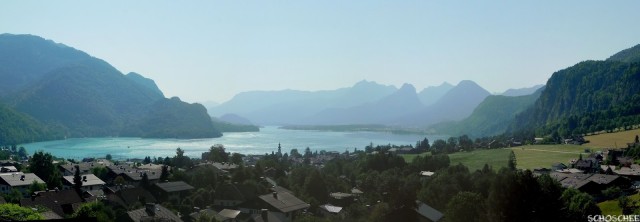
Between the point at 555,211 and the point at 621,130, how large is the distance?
70406 mm

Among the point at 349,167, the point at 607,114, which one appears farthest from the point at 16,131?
the point at 607,114

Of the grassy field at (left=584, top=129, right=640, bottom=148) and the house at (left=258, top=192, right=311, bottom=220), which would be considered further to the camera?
the grassy field at (left=584, top=129, right=640, bottom=148)

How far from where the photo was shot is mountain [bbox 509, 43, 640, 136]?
94125 millimetres

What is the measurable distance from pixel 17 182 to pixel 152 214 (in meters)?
17.7

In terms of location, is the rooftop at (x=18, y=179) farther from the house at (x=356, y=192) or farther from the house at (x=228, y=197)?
the house at (x=356, y=192)

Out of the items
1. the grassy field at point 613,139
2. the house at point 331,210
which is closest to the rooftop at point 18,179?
the house at point 331,210

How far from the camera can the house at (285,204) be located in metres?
31.7

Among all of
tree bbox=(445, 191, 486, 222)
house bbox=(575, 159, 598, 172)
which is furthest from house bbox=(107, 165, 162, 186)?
house bbox=(575, 159, 598, 172)

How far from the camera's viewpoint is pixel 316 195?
39625mm

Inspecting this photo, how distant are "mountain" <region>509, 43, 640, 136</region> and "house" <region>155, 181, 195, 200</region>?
237ft

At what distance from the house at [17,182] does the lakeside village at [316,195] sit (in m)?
0.07

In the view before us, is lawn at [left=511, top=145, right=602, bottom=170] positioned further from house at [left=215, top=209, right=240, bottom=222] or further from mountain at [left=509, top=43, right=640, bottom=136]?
house at [left=215, top=209, right=240, bottom=222]

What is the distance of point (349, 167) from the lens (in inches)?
2351

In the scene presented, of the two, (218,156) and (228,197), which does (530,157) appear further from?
(228,197)
